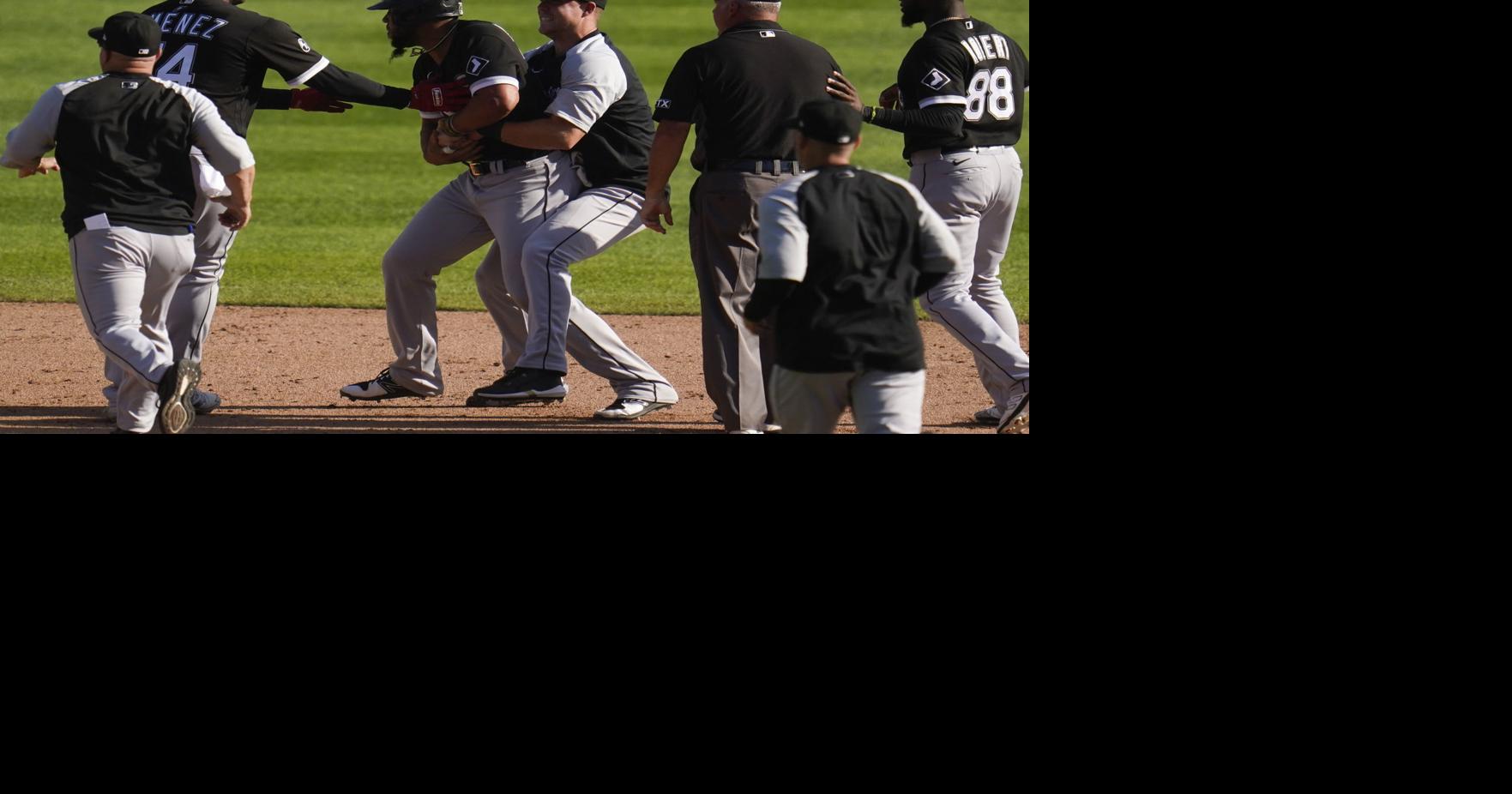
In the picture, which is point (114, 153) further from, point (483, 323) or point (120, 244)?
point (483, 323)

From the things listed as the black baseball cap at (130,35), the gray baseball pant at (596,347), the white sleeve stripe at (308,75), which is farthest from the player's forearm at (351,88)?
the black baseball cap at (130,35)

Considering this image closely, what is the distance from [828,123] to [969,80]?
166cm

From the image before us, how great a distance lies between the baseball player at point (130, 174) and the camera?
530 centimetres

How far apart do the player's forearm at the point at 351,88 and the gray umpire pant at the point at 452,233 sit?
0.43m

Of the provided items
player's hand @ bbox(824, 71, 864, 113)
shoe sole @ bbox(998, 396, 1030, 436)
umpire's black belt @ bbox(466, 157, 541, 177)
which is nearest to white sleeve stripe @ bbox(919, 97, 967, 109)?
player's hand @ bbox(824, 71, 864, 113)

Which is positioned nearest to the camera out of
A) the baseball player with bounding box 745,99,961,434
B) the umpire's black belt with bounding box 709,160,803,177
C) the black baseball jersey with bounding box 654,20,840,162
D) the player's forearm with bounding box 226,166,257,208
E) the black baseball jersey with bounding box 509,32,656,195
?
the baseball player with bounding box 745,99,961,434

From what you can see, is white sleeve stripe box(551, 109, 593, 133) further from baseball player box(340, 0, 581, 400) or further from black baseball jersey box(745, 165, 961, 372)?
black baseball jersey box(745, 165, 961, 372)

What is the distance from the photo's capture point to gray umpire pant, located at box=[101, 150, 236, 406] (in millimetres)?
5914

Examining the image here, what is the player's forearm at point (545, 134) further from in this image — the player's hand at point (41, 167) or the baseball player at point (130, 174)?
the player's hand at point (41, 167)

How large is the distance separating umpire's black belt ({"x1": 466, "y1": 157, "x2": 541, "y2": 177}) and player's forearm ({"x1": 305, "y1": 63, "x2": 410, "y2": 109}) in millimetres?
410

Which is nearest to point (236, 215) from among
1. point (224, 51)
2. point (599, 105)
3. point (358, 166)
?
point (224, 51)

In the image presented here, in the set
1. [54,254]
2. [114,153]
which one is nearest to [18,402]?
[114,153]

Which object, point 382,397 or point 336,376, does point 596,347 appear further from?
point 336,376

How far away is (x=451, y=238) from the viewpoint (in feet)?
20.2
